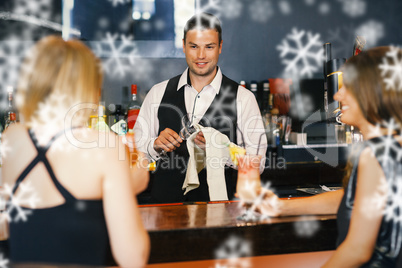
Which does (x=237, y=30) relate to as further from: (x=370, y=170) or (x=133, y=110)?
(x=370, y=170)

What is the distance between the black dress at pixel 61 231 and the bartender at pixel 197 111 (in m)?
1.24

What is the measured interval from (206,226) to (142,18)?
209 cm

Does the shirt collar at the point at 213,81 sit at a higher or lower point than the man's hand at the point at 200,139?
higher

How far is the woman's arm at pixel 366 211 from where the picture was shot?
3.47 ft

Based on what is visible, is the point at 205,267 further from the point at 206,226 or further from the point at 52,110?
the point at 52,110

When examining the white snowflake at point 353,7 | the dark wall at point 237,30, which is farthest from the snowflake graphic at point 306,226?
the white snowflake at point 353,7

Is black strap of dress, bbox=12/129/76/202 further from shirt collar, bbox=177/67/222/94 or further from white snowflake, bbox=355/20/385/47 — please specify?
white snowflake, bbox=355/20/385/47

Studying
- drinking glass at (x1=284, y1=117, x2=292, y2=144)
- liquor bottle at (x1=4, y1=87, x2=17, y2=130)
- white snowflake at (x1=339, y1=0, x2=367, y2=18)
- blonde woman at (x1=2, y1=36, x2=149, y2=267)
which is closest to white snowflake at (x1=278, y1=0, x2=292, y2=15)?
white snowflake at (x1=339, y1=0, x2=367, y2=18)

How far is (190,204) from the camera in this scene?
173 cm

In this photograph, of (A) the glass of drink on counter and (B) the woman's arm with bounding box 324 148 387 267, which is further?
(A) the glass of drink on counter

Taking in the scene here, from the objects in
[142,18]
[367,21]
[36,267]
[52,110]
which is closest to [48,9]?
[142,18]

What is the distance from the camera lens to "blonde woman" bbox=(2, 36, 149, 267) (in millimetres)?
920

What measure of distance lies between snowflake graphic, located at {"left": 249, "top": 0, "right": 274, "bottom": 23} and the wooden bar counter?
7.63ft

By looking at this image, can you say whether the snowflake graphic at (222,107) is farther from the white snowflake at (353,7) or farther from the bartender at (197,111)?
the white snowflake at (353,7)
